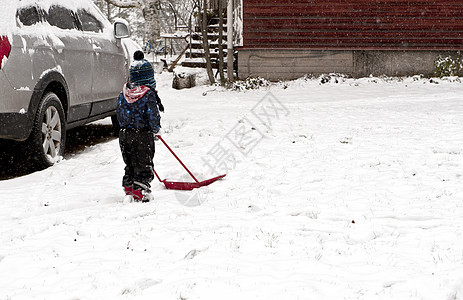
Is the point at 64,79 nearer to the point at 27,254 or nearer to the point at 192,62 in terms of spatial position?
the point at 27,254

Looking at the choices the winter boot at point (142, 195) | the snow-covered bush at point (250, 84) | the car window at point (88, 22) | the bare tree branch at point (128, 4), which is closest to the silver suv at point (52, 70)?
the car window at point (88, 22)

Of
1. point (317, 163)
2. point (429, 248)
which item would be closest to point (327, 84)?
point (317, 163)

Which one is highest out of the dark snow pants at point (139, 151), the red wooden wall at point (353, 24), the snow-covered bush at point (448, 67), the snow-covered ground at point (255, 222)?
the red wooden wall at point (353, 24)

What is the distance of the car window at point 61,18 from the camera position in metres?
5.52

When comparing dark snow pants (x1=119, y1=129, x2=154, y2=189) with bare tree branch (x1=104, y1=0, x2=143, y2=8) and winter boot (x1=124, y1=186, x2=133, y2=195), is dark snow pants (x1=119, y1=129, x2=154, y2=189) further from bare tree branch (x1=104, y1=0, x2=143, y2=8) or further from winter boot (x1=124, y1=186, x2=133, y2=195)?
bare tree branch (x1=104, y1=0, x2=143, y2=8)

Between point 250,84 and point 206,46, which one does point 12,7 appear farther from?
point 206,46

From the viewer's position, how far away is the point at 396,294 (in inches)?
98.3

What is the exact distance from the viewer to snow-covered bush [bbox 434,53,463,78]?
13.8 metres

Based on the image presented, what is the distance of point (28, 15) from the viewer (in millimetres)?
4953

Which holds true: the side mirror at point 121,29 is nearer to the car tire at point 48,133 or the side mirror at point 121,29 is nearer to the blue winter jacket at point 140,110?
the car tire at point 48,133

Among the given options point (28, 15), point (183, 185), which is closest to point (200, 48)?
point (28, 15)

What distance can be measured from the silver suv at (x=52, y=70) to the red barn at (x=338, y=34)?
25.6ft

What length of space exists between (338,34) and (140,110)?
11433 millimetres

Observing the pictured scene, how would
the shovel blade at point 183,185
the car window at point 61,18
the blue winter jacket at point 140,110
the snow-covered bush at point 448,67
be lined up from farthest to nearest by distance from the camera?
the snow-covered bush at point 448,67 → the car window at point 61,18 → the shovel blade at point 183,185 → the blue winter jacket at point 140,110
